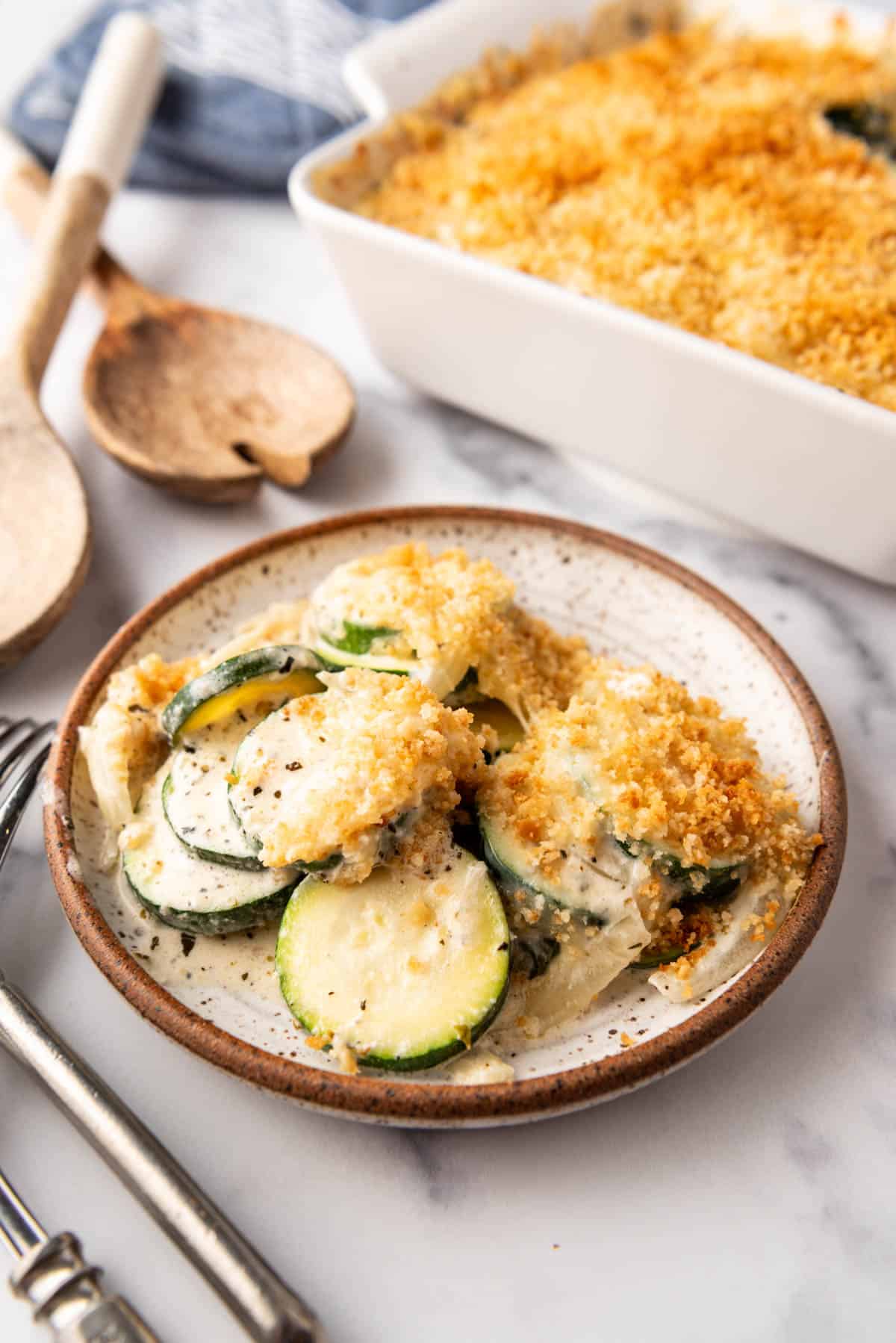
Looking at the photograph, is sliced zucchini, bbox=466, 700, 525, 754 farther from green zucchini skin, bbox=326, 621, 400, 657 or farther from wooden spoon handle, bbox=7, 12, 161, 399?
wooden spoon handle, bbox=7, 12, 161, 399

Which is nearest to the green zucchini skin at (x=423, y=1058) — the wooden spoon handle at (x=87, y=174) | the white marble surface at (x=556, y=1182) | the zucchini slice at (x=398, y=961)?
the zucchini slice at (x=398, y=961)

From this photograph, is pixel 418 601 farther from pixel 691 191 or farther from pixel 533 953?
pixel 691 191

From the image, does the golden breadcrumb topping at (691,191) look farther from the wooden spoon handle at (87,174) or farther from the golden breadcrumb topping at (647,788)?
the golden breadcrumb topping at (647,788)

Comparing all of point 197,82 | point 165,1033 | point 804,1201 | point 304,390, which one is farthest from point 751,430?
point 197,82

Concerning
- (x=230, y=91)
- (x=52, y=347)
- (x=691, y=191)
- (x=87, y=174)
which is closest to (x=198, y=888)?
(x=52, y=347)

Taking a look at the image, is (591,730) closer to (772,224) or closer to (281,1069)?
(281,1069)

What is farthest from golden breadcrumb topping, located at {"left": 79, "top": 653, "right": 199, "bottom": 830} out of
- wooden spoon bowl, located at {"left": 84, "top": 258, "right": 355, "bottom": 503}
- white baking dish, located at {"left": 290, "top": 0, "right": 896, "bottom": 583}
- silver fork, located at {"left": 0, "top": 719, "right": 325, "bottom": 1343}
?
white baking dish, located at {"left": 290, "top": 0, "right": 896, "bottom": 583}

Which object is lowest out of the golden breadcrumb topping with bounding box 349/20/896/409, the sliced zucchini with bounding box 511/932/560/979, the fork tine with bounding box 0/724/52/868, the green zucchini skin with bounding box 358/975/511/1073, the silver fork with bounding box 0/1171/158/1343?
the fork tine with bounding box 0/724/52/868
